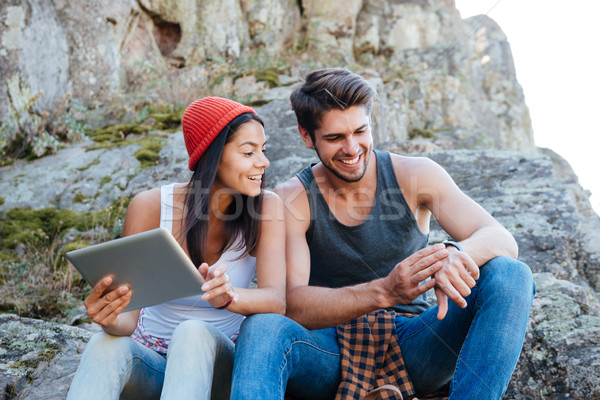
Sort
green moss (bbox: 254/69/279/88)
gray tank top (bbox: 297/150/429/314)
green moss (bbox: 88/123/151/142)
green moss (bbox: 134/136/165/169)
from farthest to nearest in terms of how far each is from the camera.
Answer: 1. green moss (bbox: 254/69/279/88)
2. green moss (bbox: 88/123/151/142)
3. green moss (bbox: 134/136/165/169)
4. gray tank top (bbox: 297/150/429/314)

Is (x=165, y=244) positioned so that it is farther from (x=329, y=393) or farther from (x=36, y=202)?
(x=36, y=202)

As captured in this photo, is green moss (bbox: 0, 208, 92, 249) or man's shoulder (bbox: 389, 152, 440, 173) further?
green moss (bbox: 0, 208, 92, 249)

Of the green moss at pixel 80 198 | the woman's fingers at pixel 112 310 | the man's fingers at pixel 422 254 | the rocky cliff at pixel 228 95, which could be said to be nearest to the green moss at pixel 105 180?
the rocky cliff at pixel 228 95

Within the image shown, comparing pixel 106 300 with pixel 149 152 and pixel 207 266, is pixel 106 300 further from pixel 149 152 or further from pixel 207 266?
pixel 149 152

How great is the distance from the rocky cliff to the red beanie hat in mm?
1265

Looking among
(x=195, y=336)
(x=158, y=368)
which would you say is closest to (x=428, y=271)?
(x=195, y=336)

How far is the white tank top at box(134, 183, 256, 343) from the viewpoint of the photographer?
2357 millimetres

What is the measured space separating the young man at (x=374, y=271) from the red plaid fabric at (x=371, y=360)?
51mm

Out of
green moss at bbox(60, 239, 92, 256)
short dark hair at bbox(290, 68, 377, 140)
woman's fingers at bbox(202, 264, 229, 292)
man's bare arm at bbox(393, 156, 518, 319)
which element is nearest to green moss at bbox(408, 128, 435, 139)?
green moss at bbox(60, 239, 92, 256)

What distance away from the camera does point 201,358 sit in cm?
189

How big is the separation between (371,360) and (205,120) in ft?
4.52

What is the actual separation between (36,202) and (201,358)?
3455 millimetres

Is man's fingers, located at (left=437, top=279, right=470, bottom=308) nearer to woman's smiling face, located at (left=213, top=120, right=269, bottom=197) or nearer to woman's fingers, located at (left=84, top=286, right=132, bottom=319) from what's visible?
woman's smiling face, located at (left=213, top=120, right=269, bottom=197)

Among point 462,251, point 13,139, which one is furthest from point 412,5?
point 462,251
